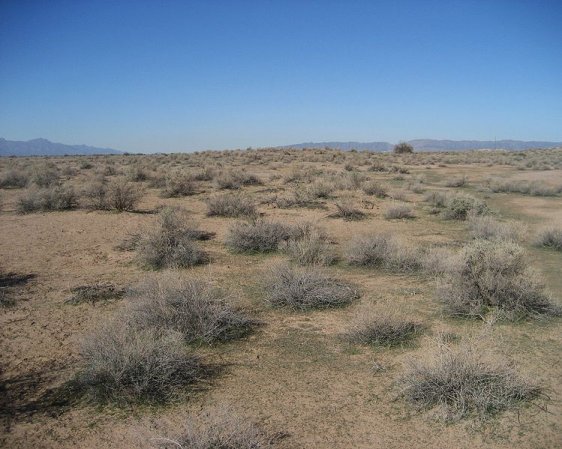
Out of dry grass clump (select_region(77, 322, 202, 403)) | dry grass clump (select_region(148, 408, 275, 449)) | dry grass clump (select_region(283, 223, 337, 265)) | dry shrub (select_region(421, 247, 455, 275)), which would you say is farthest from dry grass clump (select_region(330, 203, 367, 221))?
dry grass clump (select_region(148, 408, 275, 449))

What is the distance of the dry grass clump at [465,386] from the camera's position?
4520 millimetres

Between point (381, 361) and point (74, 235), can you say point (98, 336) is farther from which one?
point (74, 235)

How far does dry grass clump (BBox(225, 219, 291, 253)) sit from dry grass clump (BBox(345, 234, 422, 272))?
1.95m

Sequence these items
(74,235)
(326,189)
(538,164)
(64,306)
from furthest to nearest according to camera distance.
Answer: (538,164)
(326,189)
(74,235)
(64,306)

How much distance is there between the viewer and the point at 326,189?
1945 cm

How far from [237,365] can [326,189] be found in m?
14.5

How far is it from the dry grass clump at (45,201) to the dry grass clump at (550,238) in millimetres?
15696

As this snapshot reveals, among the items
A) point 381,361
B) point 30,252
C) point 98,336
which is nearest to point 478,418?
point 381,361

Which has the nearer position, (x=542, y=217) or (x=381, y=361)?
(x=381, y=361)

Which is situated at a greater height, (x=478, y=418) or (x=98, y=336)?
(x=98, y=336)

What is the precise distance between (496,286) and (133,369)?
5603mm

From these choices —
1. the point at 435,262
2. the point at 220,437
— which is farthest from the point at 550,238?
the point at 220,437

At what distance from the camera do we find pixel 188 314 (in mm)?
6305

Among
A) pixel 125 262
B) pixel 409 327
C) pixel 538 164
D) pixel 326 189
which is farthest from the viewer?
pixel 538 164
